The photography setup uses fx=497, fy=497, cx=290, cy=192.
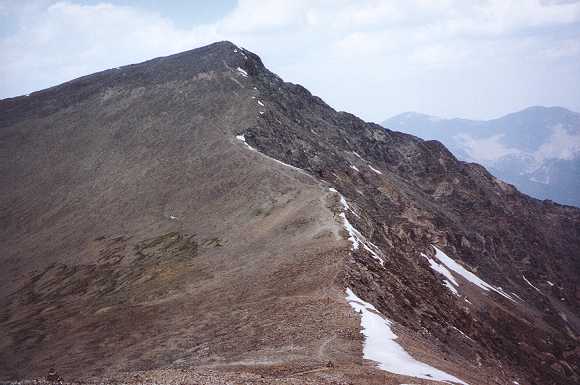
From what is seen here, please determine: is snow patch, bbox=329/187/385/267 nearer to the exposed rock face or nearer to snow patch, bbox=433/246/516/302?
the exposed rock face

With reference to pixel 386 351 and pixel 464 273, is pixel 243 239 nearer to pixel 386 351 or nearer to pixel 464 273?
pixel 386 351

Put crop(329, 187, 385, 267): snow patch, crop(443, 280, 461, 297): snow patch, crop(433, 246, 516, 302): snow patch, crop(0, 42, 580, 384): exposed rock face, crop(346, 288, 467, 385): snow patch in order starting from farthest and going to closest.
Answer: crop(433, 246, 516, 302): snow patch → crop(443, 280, 461, 297): snow patch → crop(329, 187, 385, 267): snow patch → crop(0, 42, 580, 384): exposed rock face → crop(346, 288, 467, 385): snow patch

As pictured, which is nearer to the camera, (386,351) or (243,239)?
(386,351)

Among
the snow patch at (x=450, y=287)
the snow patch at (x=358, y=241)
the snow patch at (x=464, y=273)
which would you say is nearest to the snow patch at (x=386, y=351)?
the snow patch at (x=358, y=241)

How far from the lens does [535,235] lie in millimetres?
92938

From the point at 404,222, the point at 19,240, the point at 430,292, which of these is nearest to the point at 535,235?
the point at 404,222

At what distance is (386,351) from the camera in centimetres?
2327

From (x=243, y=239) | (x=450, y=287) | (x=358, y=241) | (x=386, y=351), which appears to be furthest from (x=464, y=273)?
(x=386, y=351)

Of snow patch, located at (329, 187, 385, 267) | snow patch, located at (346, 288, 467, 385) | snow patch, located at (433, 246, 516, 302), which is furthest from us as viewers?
snow patch, located at (433, 246, 516, 302)

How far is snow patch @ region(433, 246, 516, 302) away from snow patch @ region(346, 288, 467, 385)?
3378 cm

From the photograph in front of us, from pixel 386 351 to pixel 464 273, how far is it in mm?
40319

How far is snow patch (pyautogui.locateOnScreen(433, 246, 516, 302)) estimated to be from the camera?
58.7 metres

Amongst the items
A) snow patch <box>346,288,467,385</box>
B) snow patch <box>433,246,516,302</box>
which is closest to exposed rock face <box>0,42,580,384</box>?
snow patch <box>346,288,467,385</box>

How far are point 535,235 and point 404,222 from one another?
1737 inches
